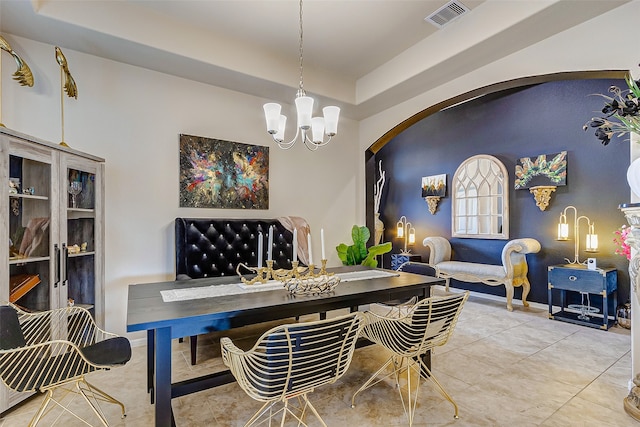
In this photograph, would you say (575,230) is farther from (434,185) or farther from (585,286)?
(434,185)

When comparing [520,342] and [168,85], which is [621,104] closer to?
[520,342]

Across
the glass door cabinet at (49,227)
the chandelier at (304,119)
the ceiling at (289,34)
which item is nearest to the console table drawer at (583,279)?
the ceiling at (289,34)

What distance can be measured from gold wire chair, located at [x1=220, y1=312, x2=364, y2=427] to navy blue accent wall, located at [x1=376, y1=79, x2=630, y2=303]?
346 cm

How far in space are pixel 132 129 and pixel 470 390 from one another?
3828 millimetres

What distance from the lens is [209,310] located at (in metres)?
1.70

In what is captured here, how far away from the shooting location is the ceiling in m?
2.63

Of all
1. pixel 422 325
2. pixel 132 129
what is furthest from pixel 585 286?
pixel 132 129

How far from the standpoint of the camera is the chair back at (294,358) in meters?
1.42

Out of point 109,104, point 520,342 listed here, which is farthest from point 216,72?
point 520,342

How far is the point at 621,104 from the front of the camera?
79.2 inches

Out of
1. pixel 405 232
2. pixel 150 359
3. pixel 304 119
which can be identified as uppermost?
pixel 304 119

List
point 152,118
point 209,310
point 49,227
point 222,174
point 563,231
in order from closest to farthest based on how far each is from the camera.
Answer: point 209,310, point 49,227, point 152,118, point 222,174, point 563,231

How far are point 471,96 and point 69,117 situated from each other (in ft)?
13.2

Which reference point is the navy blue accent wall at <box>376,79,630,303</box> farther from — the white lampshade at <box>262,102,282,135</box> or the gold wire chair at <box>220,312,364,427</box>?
the gold wire chair at <box>220,312,364,427</box>
